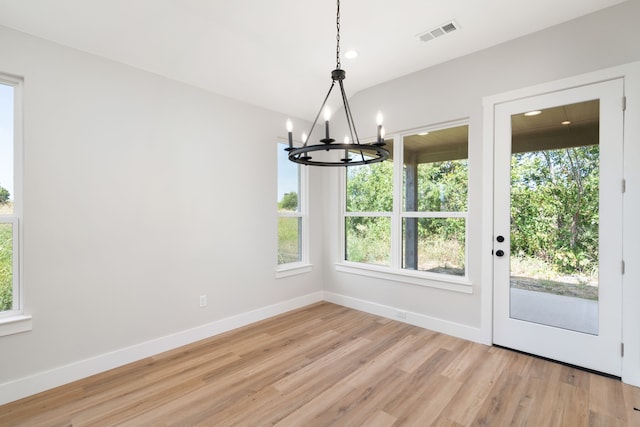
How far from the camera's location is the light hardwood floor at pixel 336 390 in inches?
78.3

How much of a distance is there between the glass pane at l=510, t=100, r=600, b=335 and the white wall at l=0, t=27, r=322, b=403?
2778 mm

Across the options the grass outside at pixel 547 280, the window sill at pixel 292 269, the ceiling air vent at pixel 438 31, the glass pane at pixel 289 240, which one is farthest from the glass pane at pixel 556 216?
the glass pane at pixel 289 240

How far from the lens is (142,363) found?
269 cm

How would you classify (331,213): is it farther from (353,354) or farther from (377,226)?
(353,354)

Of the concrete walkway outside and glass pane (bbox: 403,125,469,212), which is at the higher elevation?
glass pane (bbox: 403,125,469,212)

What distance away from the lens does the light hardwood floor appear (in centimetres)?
199

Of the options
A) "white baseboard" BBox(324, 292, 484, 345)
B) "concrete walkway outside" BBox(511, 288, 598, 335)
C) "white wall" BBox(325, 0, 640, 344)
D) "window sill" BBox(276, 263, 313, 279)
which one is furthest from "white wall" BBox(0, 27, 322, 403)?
"concrete walkway outside" BBox(511, 288, 598, 335)

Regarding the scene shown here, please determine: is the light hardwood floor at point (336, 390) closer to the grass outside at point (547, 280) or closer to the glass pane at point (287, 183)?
the grass outside at point (547, 280)

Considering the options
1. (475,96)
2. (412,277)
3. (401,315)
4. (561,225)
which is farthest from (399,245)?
(475,96)

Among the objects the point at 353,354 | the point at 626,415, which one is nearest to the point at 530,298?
the point at 626,415

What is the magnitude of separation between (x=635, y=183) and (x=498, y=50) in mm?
1646

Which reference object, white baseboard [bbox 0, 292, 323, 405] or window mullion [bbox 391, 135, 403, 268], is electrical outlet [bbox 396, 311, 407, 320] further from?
white baseboard [bbox 0, 292, 323, 405]

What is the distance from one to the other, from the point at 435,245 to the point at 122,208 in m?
3.20

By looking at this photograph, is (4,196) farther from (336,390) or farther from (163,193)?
(336,390)
